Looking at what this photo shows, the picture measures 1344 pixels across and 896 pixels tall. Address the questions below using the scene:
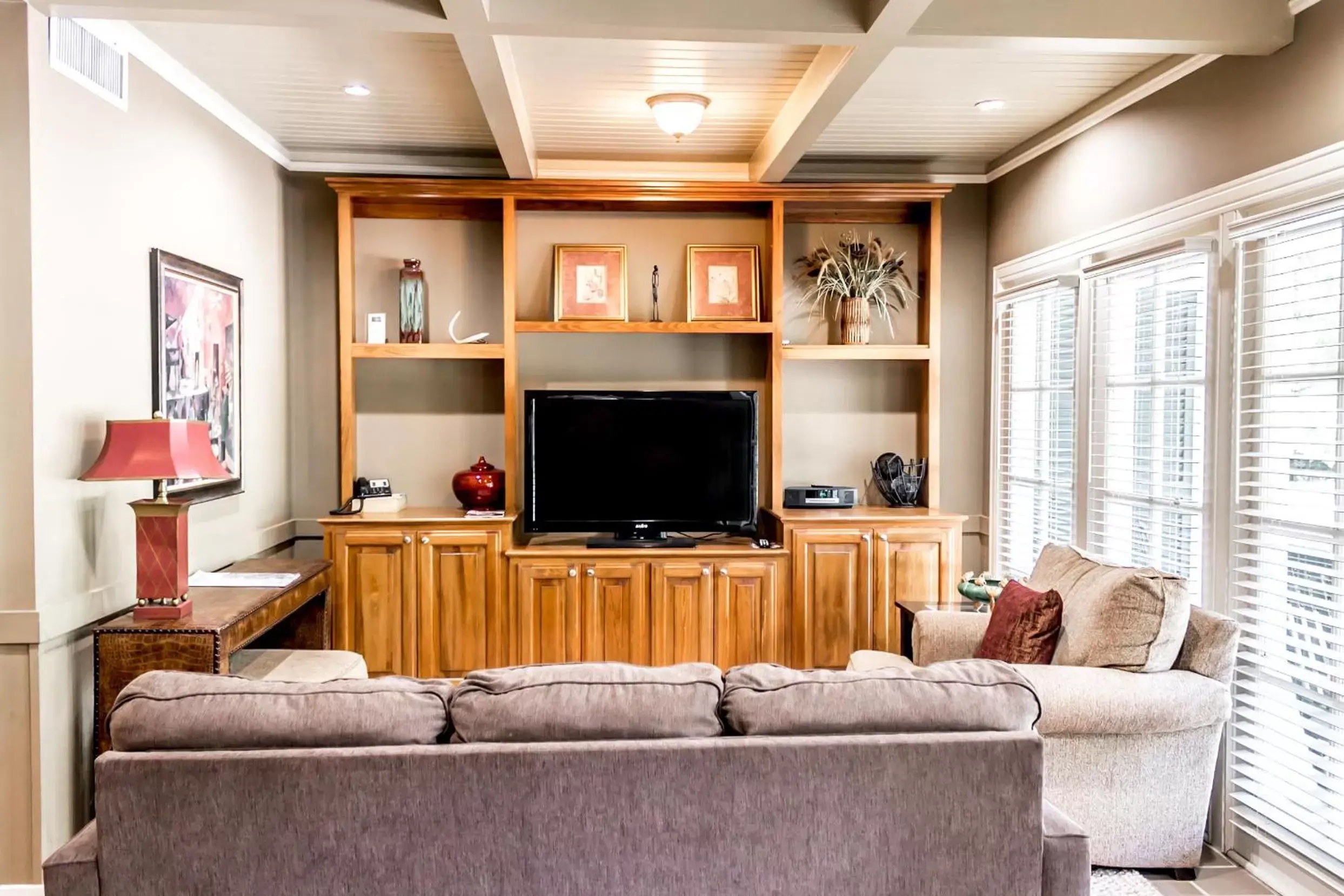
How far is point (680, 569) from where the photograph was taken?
4.42m

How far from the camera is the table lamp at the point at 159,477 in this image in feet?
8.91

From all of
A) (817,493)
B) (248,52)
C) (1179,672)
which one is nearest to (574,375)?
(817,493)

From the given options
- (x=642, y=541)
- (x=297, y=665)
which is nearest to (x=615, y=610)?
(x=642, y=541)

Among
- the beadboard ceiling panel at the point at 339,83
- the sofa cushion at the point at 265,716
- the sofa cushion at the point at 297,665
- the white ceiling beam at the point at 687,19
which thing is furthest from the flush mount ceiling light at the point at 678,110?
the sofa cushion at the point at 265,716

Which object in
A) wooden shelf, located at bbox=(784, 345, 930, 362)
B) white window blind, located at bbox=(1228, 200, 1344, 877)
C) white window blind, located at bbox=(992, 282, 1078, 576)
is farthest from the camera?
wooden shelf, located at bbox=(784, 345, 930, 362)

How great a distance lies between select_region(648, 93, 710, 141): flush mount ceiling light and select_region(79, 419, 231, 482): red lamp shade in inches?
83.3

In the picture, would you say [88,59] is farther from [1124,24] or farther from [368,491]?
[1124,24]

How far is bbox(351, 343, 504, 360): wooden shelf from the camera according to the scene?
4.50 metres

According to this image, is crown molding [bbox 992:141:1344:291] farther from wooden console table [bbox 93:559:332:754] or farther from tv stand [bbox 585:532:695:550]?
wooden console table [bbox 93:559:332:754]

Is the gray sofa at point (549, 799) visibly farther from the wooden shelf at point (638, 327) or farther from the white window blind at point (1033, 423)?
the wooden shelf at point (638, 327)

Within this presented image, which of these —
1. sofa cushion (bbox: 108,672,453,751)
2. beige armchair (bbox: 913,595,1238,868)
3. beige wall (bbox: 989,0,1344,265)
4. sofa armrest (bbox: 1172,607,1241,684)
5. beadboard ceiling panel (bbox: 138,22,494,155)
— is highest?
beadboard ceiling panel (bbox: 138,22,494,155)

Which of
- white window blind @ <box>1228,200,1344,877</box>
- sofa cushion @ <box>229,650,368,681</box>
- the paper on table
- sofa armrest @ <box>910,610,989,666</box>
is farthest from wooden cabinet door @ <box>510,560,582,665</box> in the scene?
white window blind @ <box>1228,200,1344,877</box>

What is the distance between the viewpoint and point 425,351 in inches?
178

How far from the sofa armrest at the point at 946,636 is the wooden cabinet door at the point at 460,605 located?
1959 mm
